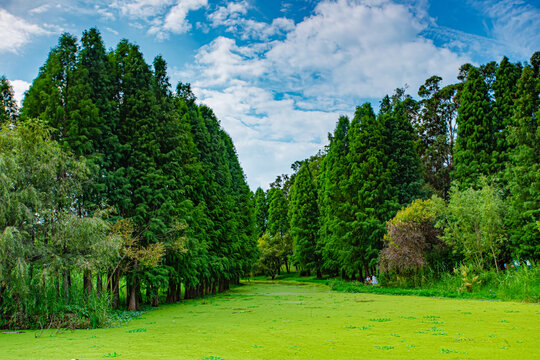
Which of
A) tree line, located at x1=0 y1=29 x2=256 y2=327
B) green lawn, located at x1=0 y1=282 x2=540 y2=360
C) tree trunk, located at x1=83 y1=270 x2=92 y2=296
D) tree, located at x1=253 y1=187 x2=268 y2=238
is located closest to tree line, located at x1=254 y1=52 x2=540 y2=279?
green lawn, located at x1=0 y1=282 x2=540 y2=360

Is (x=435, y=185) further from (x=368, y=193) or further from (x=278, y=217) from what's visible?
(x=278, y=217)

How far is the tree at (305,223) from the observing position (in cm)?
4496

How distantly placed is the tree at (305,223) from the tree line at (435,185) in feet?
0.42

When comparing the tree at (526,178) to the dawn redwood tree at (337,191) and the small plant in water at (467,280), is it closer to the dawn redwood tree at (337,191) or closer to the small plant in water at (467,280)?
the small plant in water at (467,280)

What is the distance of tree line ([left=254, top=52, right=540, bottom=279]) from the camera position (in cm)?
2164

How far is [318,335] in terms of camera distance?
9.26 m

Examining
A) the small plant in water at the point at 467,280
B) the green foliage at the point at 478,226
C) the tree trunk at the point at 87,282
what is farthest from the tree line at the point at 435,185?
the tree trunk at the point at 87,282

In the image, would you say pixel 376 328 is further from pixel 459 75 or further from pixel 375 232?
pixel 459 75

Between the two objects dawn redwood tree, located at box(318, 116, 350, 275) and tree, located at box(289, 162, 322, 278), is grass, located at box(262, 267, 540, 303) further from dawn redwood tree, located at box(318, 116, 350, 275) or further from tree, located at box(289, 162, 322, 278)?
tree, located at box(289, 162, 322, 278)

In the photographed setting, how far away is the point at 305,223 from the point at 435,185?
612 inches

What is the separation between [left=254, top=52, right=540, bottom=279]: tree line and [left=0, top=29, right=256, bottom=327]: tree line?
12.1 metres

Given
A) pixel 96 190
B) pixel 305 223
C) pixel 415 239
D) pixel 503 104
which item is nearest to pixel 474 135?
pixel 503 104

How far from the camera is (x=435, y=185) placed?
40.3 metres

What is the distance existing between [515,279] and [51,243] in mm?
19750
